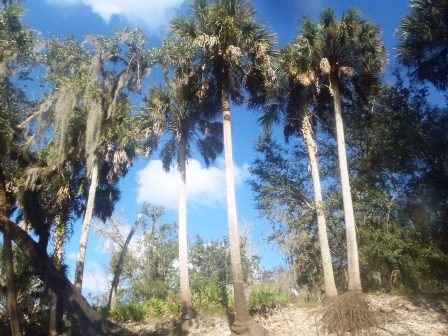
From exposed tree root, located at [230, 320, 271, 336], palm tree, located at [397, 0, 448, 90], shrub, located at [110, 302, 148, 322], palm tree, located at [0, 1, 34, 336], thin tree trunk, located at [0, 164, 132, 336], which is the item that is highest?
palm tree, located at [397, 0, 448, 90]

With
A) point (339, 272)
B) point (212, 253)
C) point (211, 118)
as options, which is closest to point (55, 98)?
point (211, 118)

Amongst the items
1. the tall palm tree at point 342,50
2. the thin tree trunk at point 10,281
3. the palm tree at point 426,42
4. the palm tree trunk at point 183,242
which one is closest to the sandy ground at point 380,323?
the palm tree trunk at point 183,242

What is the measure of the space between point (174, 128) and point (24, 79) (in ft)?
21.9

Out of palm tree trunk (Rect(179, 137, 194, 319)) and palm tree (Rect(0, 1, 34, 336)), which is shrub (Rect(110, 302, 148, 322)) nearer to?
palm tree trunk (Rect(179, 137, 194, 319))

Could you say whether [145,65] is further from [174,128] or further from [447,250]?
[447,250]

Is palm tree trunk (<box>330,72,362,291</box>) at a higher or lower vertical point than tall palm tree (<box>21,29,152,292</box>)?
lower

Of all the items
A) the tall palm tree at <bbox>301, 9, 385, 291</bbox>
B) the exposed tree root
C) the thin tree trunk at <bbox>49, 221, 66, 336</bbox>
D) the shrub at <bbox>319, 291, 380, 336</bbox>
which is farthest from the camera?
the thin tree trunk at <bbox>49, 221, 66, 336</bbox>

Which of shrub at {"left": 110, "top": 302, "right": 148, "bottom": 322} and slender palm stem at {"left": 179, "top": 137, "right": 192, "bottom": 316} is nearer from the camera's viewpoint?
slender palm stem at {"left": 179, "top": 137, "right": 192, "bottom": 316}

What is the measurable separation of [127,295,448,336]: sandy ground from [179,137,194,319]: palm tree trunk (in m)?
0.76

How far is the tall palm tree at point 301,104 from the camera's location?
14.2 m

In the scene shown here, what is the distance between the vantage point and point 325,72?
1448cm

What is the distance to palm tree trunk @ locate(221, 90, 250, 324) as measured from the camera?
11.2 metres

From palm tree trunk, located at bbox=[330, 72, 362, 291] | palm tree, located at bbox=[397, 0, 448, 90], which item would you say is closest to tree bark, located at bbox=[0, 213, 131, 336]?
palm tree trunk, located at bbox=[330, 72, 362, 291]

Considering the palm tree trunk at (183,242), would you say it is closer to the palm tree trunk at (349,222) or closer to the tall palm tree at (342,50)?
the palm tree trunk at (349,222)
